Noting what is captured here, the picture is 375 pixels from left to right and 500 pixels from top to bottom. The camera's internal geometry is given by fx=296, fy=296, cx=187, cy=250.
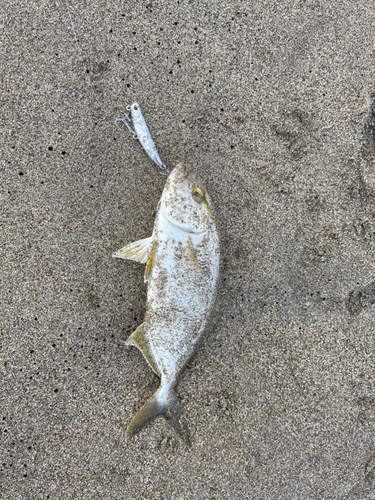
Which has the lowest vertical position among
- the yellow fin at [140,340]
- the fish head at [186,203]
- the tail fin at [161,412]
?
the tail fin at [161,412]

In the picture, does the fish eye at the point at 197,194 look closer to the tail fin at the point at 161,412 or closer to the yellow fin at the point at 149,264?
the yellow fin at the point at 149,264

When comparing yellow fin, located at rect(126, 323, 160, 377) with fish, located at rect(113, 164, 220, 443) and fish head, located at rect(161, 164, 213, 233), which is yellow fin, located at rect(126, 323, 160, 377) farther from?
fish head, located at rect(161, 164, 213, 233)

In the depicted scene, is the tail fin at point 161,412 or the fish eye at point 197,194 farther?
the tail fin at point 161,412

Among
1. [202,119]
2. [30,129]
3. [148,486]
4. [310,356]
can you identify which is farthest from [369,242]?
[30,129]

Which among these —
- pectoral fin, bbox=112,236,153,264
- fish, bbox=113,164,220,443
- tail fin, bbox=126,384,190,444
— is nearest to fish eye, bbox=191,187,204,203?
fish, bbox=113,164,220,443

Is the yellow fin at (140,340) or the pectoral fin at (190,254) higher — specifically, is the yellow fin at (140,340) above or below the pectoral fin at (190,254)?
below

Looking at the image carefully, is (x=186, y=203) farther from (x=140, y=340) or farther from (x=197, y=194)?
(x=140, y=340)

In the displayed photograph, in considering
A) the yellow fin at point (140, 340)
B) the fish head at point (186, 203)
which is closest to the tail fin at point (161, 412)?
the yellow fin at point (140, 340)

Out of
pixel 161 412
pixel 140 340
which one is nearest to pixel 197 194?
pixel 140 340
